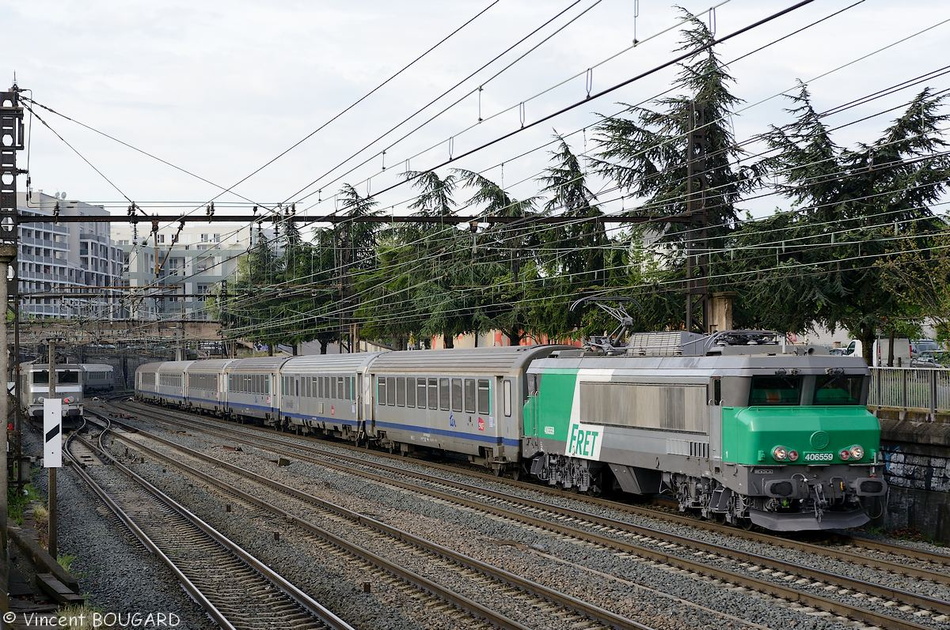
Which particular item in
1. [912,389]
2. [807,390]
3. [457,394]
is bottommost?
[457,394]

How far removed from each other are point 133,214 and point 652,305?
16.3 meters

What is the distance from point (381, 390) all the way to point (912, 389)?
1699 cm

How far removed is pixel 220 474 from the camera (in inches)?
1061

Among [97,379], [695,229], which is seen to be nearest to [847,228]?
[695,229]

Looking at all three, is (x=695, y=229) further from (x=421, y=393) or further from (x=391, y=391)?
(x=391, y=391)

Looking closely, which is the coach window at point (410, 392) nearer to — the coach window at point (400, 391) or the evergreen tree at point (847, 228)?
the coach window at point (400, 391)

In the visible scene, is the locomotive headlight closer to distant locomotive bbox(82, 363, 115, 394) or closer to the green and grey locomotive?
the green and grey locomotive

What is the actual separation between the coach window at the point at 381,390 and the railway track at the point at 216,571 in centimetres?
1013

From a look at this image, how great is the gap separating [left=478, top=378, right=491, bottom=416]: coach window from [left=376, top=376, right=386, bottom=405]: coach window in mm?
7437

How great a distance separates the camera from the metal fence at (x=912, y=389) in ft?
61.6

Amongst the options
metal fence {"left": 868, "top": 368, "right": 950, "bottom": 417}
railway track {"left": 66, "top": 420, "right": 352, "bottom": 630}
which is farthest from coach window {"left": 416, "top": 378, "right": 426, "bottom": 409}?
metal fence {"left": 868, "top": 368, "right": 950, "bottom": 417}

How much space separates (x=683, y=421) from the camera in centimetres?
1700

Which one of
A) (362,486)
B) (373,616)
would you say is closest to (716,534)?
(373,616)

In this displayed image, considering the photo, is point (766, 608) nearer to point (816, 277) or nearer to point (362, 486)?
point (362, 486)
